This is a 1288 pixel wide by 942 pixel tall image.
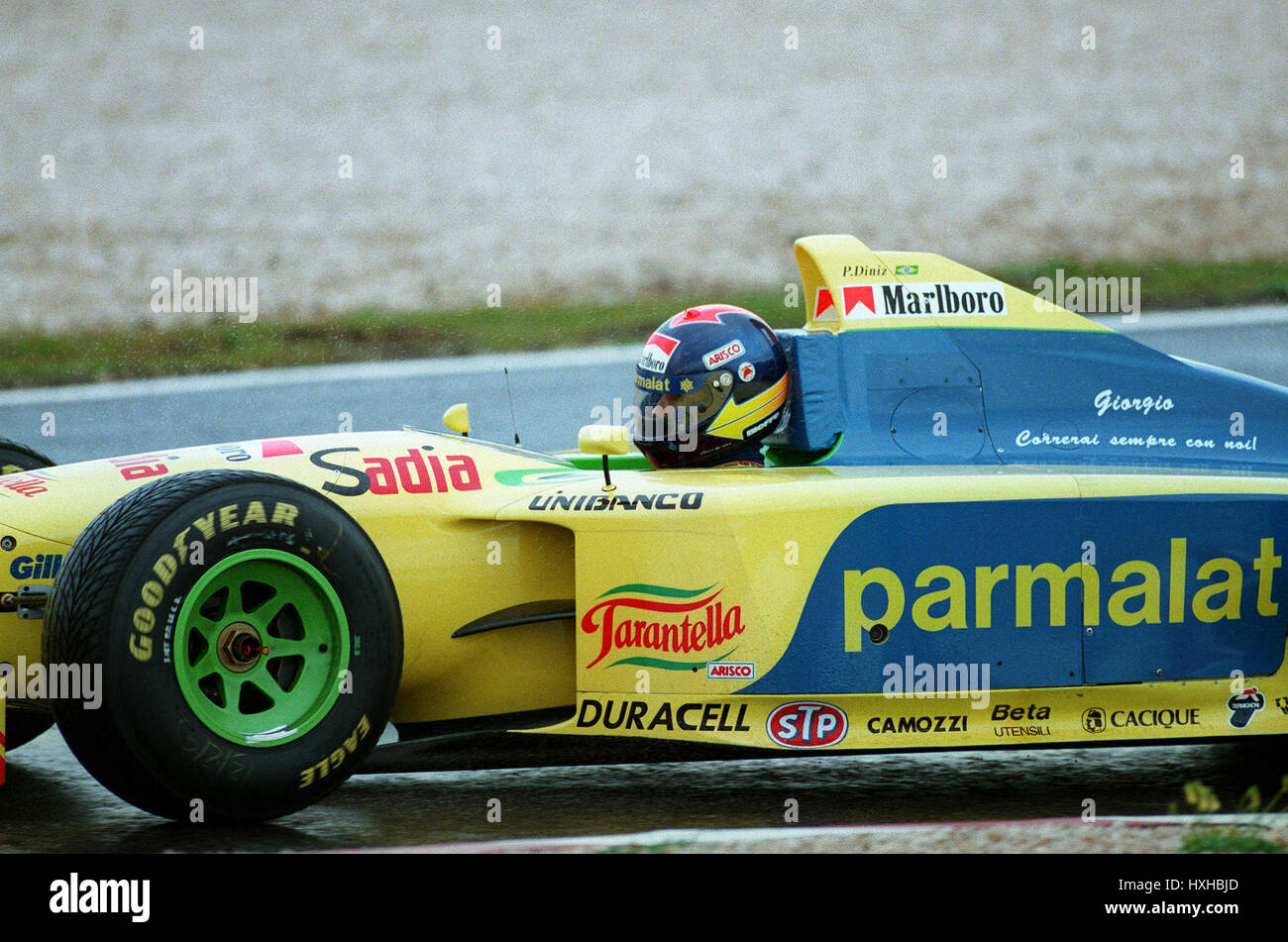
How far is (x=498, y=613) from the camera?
14.6 ft

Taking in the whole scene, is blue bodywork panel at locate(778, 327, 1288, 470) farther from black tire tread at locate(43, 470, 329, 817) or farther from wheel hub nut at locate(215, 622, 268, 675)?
black tire tread at locate(43, 470, 329, 817)

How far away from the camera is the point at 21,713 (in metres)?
4.91

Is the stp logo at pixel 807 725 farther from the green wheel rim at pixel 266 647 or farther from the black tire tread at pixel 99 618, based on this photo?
the black tire tread at pixel 99 618

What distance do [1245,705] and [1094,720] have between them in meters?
0.50

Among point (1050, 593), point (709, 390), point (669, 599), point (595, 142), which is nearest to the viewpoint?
point (669, 599)

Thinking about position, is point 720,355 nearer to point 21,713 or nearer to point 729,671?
point 729,671

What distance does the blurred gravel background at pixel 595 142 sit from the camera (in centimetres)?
1434

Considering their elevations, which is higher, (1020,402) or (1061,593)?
(1020,402)

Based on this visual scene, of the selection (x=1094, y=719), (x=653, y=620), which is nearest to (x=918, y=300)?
(x=1094, y=719)

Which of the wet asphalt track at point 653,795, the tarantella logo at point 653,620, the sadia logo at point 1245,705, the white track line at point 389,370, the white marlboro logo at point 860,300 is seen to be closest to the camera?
the wet asphalt track at point 653,795

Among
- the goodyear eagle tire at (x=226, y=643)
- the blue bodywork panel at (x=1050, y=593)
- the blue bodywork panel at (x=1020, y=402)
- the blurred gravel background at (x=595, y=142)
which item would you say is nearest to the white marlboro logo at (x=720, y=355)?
the blue bodywork panel at (x=1020, y=402)

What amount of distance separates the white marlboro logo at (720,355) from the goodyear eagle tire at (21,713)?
7.32ft

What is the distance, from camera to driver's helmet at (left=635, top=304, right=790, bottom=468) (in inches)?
200

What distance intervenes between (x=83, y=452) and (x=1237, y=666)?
23.5ft
